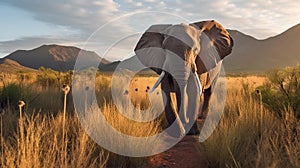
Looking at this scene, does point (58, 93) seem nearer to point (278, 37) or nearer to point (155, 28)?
point (155, 28)

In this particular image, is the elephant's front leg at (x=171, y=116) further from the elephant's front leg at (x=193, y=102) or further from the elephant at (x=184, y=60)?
the elephant's front leg at (x=193, y=102)

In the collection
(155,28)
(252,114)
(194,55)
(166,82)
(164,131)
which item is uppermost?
(155,28)

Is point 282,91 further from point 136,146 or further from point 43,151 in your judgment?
point 43,151

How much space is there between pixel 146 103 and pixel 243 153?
463 centimetres

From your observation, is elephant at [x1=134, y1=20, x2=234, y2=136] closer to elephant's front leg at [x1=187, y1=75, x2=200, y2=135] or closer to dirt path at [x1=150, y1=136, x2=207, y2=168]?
elephant's front leg at [x1=187, y1=75, x2=200, y2=135]

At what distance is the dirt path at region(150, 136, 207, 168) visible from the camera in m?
4.43

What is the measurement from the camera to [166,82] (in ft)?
21.9

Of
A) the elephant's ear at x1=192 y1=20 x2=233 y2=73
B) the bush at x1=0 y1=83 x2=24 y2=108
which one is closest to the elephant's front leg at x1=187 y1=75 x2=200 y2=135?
the elephant's ear at x1=192 y1=20 x2=233 y2=73

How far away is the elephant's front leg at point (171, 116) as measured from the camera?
6098 millimetres

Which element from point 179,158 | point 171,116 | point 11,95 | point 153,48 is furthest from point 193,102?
point 11,95

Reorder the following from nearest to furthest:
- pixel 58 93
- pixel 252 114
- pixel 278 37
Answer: pixel 252 114, pixel 58 93, pixel 278 37

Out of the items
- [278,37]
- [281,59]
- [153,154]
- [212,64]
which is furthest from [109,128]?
[278,37]

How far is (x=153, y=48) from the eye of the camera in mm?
6922

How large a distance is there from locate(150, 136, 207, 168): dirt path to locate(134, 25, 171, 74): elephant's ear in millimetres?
1977
